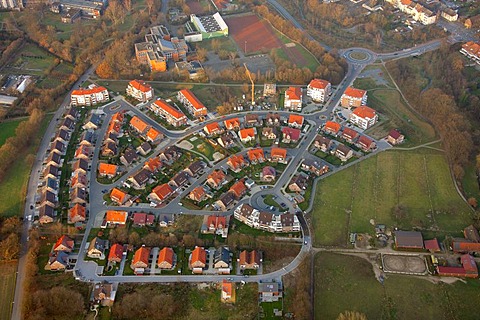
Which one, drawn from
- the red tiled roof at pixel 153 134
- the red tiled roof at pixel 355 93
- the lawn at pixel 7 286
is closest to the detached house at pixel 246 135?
the red tiled roof at pixel 153 134

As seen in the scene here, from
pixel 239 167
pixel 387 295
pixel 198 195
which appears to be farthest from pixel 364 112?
pixel 387 295

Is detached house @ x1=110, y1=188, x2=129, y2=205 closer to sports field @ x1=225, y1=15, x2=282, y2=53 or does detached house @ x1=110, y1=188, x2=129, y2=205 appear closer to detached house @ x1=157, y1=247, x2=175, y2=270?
detached house @ x1=157, y1=247, x2=175, y2=270

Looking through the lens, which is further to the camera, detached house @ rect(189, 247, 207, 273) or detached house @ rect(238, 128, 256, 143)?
detached house @ rect(238, 128, 256, 143)

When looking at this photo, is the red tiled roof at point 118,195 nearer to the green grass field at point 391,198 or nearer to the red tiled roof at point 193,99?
the red tiled roof at point 193,99

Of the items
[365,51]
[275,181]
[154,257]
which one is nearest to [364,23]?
[365,51]

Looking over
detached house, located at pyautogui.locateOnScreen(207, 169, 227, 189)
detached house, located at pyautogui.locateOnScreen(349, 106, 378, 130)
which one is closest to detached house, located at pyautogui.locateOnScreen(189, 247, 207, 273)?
detached house, located at pyautogui.locateOnScreen(207, 169, 227, 189)

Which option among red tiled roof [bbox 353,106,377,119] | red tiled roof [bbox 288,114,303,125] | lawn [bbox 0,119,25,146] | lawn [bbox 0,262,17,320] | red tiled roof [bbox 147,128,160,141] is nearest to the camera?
lawn [bbox 0,262,17,320]

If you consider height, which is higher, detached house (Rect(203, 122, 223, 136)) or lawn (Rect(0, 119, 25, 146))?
lawn (Rect(0, 119, 25, 146))
